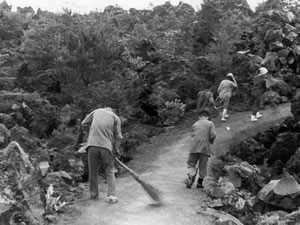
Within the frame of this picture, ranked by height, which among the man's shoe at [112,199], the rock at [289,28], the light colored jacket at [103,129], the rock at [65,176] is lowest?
the man's shoe at [112,199]

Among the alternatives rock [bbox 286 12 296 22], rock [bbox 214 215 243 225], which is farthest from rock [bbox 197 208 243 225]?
rock [bbox 286 12 296 22]

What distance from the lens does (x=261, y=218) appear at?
27.9 ft

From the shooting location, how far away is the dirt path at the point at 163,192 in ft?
25.9

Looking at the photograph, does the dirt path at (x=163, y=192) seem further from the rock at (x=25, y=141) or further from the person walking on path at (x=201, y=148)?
the rock at (x=25, y=141)

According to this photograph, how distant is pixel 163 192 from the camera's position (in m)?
9.63

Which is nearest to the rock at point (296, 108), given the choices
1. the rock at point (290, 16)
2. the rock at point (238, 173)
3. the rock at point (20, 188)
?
the rock at point (238, 173)

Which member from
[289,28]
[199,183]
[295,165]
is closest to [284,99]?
[289,28]

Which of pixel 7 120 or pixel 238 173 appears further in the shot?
pixel 7 120

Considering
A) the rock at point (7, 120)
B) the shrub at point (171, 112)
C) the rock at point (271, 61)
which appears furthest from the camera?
the rock at point (271, 61)

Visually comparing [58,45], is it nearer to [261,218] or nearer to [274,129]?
[274,129]

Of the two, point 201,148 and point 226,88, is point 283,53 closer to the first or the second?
point 226,88

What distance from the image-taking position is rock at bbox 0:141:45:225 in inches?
269

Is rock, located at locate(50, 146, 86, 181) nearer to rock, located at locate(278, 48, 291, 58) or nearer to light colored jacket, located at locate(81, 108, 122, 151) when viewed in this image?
light colored jacket, located at locate(81, 108, 122, 151)

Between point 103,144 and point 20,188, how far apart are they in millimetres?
1600
